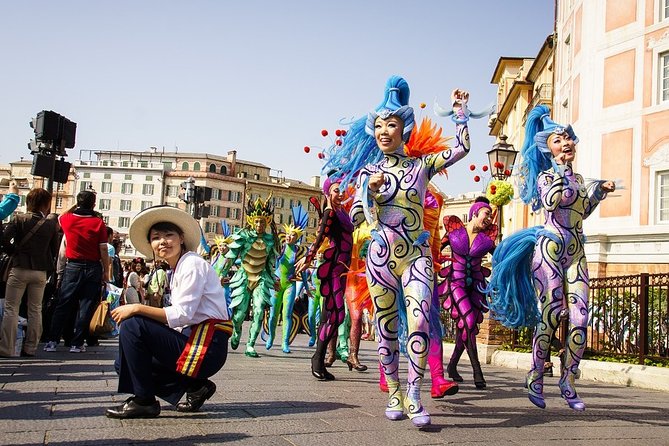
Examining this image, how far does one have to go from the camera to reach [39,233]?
8297 millimetres

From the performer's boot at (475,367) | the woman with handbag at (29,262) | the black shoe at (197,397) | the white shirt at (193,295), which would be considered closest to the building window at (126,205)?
the woman with handbag at (29,262)

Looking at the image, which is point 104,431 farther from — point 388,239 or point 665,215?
point 665,215

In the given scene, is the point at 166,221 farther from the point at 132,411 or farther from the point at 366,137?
the point at 366,137

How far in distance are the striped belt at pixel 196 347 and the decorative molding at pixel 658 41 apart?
68.1 ft

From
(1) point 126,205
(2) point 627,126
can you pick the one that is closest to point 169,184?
(1) point 126,205

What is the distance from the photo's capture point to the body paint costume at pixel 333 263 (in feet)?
25.7

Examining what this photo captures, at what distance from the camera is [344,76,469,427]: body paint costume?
504 centimetres

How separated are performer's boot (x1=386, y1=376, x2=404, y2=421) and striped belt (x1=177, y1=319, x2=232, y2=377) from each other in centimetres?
128

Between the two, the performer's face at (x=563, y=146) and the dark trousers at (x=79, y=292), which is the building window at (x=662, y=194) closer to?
the performer's face at (x=563, y=146)

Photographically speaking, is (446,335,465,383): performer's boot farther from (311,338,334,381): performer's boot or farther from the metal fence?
the metal fence

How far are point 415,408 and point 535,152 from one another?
2951mm

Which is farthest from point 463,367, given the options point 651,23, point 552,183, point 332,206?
point 651,23

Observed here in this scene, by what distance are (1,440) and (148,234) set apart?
64.9 inches

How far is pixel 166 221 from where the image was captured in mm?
4918
